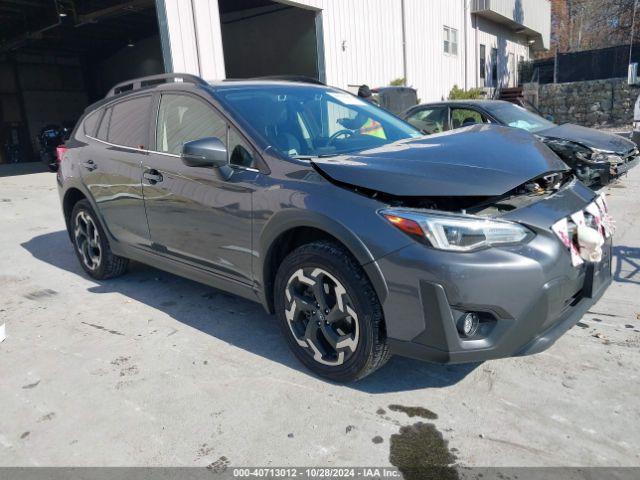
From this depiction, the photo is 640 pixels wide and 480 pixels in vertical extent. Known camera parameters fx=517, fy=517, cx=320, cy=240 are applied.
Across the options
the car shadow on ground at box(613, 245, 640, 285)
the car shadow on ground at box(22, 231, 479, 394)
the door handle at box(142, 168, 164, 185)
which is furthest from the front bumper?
the car shadow on ground at box(613, 245, 640, 285)

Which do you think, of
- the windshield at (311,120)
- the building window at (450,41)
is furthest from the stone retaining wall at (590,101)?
the windshield at (311,120)

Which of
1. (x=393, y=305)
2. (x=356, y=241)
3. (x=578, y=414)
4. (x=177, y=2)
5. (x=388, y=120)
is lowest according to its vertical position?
(x=578, y=414)

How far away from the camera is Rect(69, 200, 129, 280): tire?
4.68 meters

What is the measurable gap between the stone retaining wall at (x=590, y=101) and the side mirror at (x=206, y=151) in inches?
791

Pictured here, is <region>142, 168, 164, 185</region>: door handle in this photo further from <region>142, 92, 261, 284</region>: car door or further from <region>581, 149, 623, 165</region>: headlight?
<region>581, 149, 623, 165</region>: headlight

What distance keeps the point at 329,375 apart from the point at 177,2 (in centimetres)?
885

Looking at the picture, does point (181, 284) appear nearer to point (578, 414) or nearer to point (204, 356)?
point (204, 356)

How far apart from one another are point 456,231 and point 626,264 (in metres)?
3.06

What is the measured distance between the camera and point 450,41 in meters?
21.8

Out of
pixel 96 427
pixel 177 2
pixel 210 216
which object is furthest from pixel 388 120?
pixel 177 2

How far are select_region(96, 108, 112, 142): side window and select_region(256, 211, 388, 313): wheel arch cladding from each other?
2.40m

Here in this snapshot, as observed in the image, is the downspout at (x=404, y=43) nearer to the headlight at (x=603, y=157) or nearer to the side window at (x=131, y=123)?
the headlight at (x=603, y=157)

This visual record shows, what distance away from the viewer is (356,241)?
8.25 ft

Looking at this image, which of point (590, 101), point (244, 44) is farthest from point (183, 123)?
point (590, 101)
